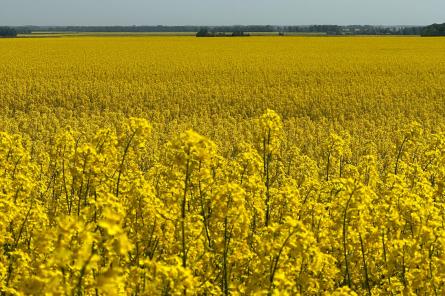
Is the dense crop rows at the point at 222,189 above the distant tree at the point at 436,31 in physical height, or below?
below

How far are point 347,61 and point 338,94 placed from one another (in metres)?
10.9

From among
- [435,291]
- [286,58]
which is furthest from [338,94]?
[435,291]

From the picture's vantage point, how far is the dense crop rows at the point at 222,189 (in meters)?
3.82

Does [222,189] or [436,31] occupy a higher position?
[436,31]

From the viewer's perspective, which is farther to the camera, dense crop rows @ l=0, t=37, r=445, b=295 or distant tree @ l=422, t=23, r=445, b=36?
distant tree @ l=422, t=23, r=445, b=36

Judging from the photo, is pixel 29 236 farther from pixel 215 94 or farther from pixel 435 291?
pixel 215 94

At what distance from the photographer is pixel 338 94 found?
2120cm

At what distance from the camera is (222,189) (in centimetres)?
452

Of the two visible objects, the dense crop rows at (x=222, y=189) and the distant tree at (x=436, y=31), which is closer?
the dense crop rows at (x=222, y=189)

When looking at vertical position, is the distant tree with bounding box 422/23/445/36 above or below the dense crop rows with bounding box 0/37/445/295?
above

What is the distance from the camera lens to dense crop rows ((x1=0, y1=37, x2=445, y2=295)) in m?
3.82

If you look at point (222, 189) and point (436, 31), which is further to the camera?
point (436, 31)

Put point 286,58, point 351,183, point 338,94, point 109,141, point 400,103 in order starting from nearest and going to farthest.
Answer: point 351,183 → point 109,141 → point 400,103 → point 338,94 → point 286,58

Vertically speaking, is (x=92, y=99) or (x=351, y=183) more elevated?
(x=351, y=183)
